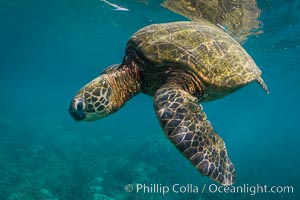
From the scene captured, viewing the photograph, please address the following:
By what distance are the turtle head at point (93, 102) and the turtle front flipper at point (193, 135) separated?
0.77m

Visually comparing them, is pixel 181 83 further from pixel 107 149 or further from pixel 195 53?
pixel 107 149

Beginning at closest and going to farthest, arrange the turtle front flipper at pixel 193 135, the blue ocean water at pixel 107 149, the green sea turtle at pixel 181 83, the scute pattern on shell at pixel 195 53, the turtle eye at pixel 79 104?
the turtle front flipper at pixel 193 135 < the green sea turtle at pixel 181 83 < the turtle eye at pixel 79 104 < the scute pattern on shell at pixel 195 53 < the blue ocean water at pixel 107 149

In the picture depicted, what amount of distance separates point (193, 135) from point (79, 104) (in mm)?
1646

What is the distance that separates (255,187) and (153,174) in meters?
7.73

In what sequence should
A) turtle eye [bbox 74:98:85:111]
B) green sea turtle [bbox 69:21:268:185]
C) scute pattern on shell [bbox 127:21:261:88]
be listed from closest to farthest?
green sea turtle [bbox 69:21:268:185] → turtle eye [bbox 74:98:85:111] → scute pattern on shell [bbox 127:21:261:88]

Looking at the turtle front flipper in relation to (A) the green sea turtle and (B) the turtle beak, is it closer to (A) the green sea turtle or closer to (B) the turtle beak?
(A) the green sea turtle

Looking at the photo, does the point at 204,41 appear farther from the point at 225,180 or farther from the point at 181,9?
the point at 181,9

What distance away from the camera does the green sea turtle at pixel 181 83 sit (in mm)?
3328

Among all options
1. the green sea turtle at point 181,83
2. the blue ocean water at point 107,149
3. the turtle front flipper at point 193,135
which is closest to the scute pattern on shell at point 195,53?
the green sea turtle at point 181,83

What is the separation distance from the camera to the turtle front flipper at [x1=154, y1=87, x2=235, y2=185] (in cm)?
320

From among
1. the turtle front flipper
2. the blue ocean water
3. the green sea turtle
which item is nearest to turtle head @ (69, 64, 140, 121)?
the green sea turtle

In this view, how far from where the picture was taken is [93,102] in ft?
12.8

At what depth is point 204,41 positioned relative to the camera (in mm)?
4840

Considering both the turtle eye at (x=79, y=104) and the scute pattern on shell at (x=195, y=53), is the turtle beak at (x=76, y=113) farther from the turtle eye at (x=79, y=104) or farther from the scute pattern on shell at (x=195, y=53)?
the scute pattern on shell at (x=195, y=53)
